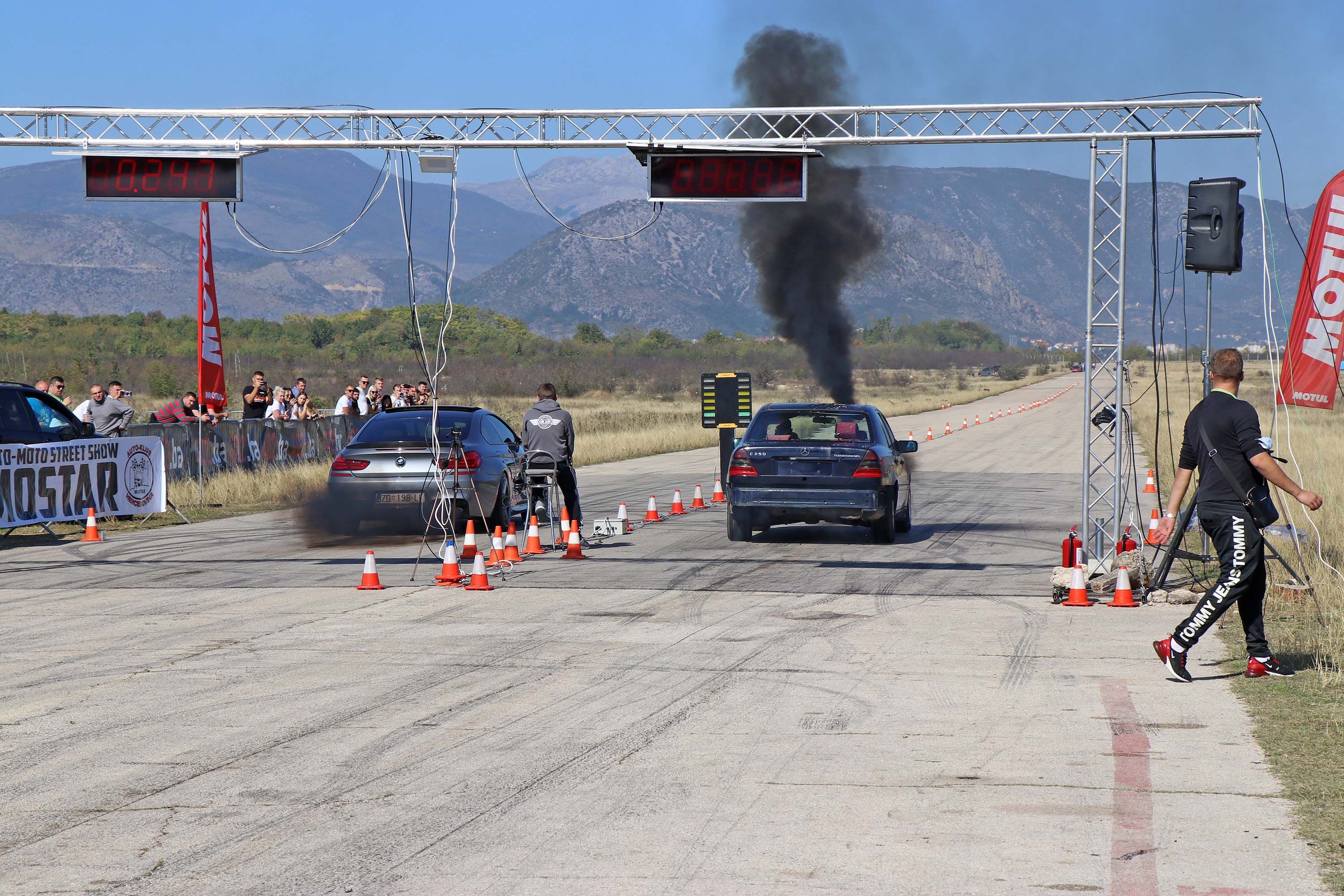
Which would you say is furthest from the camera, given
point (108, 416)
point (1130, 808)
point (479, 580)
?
point (108, 416)

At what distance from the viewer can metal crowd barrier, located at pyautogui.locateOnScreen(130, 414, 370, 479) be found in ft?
70.4

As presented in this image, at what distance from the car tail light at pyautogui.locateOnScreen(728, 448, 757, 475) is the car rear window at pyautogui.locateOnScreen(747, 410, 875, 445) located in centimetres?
33

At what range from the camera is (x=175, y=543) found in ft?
53.4

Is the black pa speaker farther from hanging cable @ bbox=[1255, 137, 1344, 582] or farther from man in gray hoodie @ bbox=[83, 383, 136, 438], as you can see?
man in gray hoodie @ bbox=[83, 383, 136, 438]

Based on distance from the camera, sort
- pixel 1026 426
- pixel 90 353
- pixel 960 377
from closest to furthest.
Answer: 1. pixel 1026 426
2. pixel 90 353
3. pixel 960 377

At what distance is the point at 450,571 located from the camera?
41.9 ft

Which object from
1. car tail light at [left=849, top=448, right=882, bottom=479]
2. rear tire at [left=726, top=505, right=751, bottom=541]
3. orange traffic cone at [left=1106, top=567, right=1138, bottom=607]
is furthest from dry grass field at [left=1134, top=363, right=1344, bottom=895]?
rear tire at [left=726, top=505, right=751, bottom=541]

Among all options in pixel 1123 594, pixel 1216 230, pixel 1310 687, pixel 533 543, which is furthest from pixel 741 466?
pixel 1310 687

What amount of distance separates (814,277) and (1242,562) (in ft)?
87.9

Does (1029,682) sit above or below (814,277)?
below

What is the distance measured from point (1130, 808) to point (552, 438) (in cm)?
1057

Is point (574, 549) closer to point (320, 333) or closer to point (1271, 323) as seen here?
point (1271, 323)

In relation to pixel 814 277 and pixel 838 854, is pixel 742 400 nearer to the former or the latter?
pixel 814 277

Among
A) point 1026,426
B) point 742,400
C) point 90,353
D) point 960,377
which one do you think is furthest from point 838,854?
point 960,377
